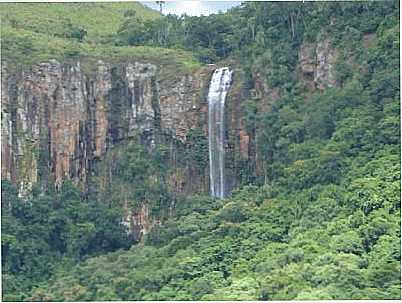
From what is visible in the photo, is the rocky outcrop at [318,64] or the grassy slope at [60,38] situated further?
the grassy slope at [60,38]

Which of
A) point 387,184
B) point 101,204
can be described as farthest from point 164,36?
point 387,184

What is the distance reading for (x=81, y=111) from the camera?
2634 centimetres

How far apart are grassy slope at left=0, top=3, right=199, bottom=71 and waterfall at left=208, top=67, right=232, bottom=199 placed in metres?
0.75

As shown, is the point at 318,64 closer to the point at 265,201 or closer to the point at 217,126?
the point at 217,126

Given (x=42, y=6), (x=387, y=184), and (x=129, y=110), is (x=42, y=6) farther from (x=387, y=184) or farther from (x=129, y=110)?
(x=387, y=184)

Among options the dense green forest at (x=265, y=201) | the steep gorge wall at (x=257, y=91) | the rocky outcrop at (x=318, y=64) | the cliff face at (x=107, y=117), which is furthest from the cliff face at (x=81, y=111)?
the rocky outcrop at (x=318, y=64)

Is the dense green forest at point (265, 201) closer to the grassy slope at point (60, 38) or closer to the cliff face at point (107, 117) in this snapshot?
the grassy slope at point (60, 38)

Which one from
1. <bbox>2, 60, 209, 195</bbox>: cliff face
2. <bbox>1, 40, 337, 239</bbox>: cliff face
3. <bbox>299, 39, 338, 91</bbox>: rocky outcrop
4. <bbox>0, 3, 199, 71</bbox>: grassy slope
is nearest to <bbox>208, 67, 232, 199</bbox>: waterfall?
<bbox>1, 40, 337, 239</bbox>: cliff face

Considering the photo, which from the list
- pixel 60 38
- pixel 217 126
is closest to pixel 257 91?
pixel 217 126

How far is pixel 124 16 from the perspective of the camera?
32.7 metres

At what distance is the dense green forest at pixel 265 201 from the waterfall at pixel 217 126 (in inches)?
12.9

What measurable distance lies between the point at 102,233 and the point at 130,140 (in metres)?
2.22

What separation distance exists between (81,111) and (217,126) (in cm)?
274

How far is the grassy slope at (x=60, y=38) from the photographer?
26.4m
